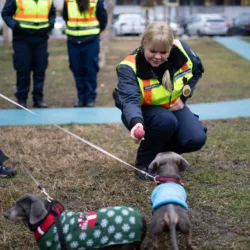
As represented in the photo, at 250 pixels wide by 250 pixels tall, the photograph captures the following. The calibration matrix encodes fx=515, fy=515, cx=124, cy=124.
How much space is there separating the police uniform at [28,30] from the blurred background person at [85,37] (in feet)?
1.26

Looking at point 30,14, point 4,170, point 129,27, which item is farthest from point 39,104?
point 129,27

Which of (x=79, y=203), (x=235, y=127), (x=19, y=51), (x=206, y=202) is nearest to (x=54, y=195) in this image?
(x=79, y=203)

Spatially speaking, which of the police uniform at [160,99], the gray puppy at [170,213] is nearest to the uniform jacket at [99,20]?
the police uniform at [160,99]

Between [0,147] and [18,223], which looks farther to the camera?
[0,147]

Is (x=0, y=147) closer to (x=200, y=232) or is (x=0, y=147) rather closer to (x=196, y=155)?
(x=196, y=155)

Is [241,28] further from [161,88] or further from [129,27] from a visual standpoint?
[161,88]

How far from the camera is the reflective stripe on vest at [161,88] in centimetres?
455

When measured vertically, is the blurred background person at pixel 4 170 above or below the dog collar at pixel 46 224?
below

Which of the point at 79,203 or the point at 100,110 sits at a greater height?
the point at 79,203

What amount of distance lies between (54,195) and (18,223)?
2.11 feet

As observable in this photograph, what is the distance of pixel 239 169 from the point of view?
5.22 meters

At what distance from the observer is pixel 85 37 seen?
8156 millimetres

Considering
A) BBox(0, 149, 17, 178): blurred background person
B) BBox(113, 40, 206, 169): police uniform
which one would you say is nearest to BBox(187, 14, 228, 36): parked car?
BBox(113, 40, 206, 169): police uniform

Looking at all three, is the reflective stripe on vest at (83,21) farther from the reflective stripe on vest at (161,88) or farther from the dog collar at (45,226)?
the dog collar at (45,226)
